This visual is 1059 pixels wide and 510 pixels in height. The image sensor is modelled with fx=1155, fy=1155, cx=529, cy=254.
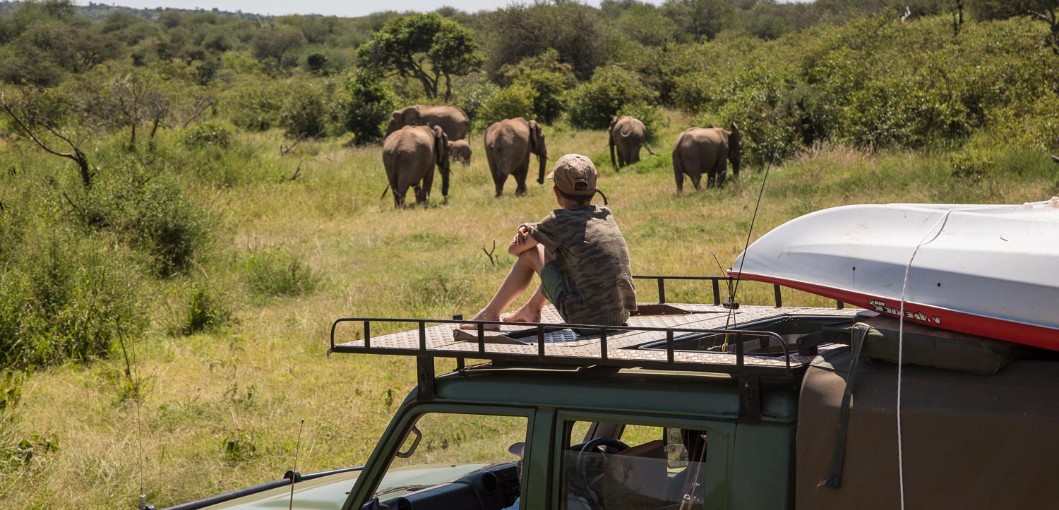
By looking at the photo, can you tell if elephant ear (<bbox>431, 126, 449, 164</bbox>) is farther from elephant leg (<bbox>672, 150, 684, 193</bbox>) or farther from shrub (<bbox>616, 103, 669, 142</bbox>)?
shrub (<bbox>616, 103, 669, 142</bbox>)

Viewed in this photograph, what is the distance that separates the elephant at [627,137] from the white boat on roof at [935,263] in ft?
67.7

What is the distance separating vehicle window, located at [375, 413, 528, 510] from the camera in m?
3.30

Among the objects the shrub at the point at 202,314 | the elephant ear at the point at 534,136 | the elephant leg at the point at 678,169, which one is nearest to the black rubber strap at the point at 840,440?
the shrub at the point at 202,314

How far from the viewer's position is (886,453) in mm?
2424

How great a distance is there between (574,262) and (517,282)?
10.4 inches

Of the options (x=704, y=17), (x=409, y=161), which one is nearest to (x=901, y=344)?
(x=409, y=161)

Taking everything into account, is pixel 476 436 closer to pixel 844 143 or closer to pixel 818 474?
pixel 818 474

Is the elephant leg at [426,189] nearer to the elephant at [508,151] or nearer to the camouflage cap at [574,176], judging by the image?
the elephant at [508,151]

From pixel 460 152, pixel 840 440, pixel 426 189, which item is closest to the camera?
pixel 840 440

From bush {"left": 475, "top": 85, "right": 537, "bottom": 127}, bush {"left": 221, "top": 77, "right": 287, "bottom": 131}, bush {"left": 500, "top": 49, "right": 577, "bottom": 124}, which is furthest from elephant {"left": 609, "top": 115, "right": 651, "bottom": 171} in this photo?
bush {"left": 221, "top": 77, "right": 287, "bottom": 131}

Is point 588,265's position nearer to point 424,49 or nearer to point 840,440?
point 840,440

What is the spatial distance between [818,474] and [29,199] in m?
12.2

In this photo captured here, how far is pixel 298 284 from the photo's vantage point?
1225 cm

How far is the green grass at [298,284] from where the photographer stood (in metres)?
7.04
